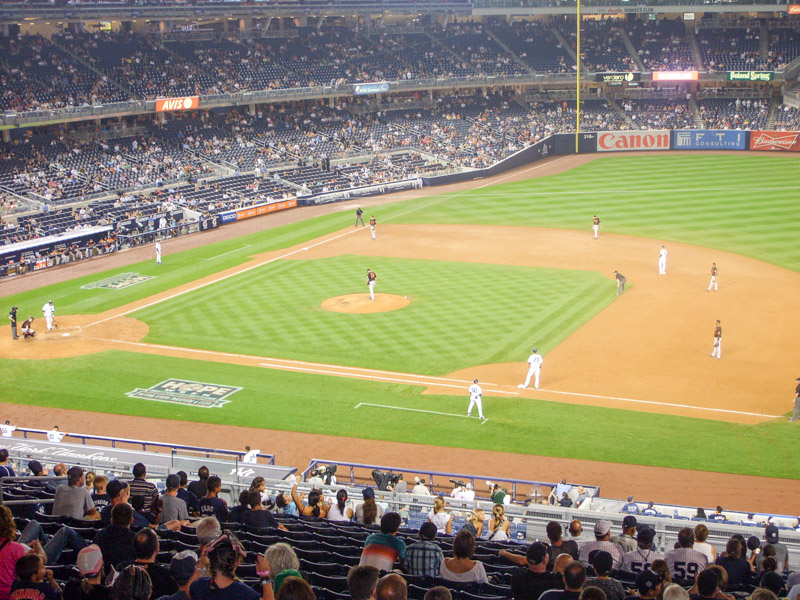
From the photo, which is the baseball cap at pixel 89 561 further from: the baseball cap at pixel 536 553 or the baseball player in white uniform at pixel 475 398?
the baseball player in white uniform at pixel 475 398

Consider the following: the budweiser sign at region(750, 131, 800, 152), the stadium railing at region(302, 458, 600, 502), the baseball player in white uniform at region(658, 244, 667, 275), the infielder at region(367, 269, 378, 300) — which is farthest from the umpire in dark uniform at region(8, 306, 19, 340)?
the budweiser sign at region(750, 131, 800, 152)

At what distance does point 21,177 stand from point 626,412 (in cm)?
4381

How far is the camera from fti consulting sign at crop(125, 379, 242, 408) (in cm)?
2706

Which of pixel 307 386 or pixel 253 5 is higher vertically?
pixel 253 5

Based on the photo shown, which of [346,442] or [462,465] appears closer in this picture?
[462,465]

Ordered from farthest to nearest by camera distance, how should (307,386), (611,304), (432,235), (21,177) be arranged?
(21,177) < (432,235) < (611,304) < (307,386)

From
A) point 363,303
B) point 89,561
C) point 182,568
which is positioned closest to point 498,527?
point 182,568

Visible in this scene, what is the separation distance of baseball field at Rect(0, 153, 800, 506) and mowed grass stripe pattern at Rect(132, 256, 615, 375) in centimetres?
13

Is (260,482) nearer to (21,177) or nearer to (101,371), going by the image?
(101,371)

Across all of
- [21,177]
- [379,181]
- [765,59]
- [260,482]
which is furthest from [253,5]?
[260,482]

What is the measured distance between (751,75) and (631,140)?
39.7 ft

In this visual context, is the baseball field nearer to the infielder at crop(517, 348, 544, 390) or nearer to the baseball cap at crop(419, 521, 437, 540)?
the infielder at crop(517, 348, 544, 390)

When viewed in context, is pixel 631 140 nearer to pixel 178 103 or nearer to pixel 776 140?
pixel 776 140

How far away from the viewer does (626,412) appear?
81.8 feet
